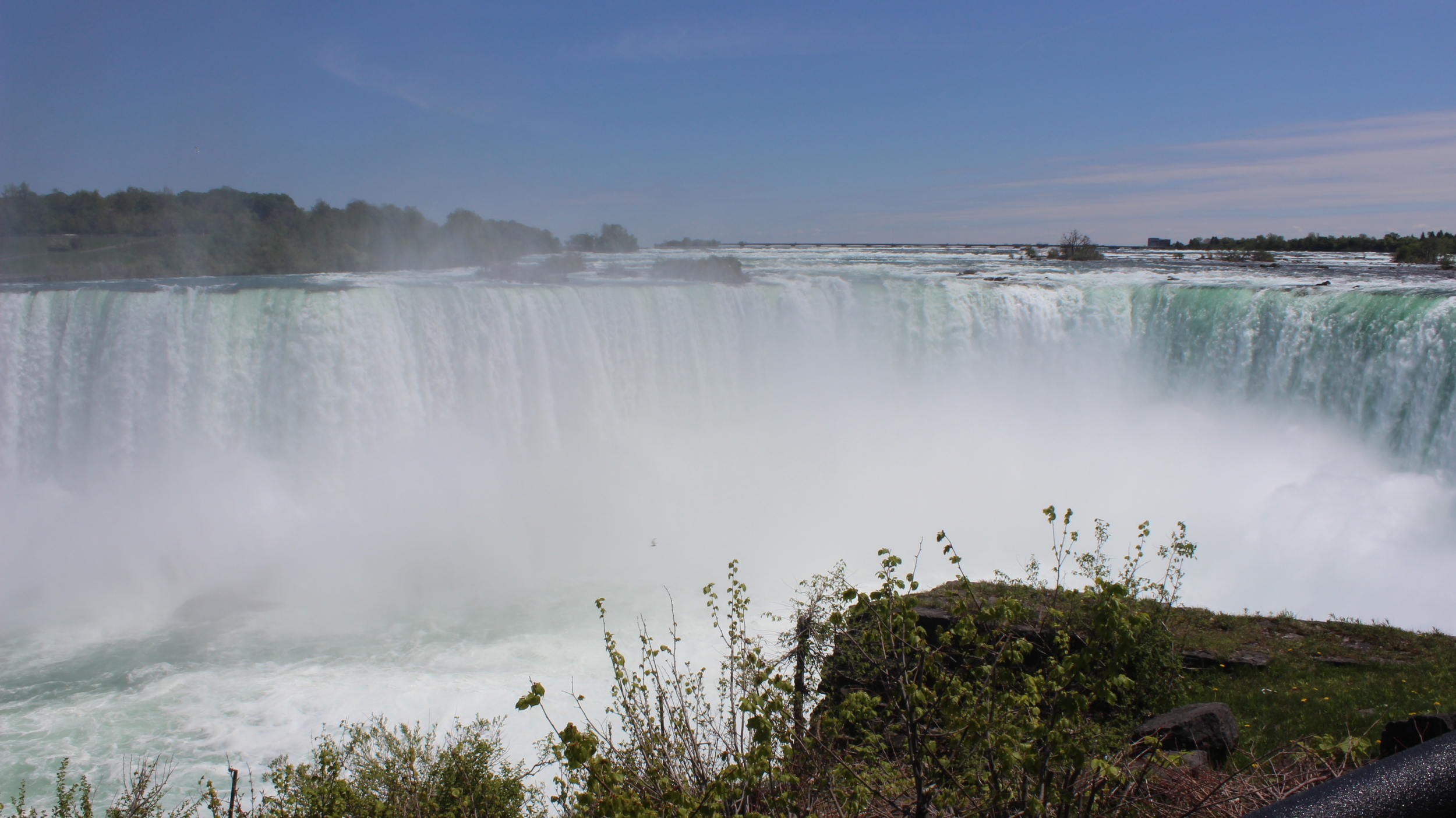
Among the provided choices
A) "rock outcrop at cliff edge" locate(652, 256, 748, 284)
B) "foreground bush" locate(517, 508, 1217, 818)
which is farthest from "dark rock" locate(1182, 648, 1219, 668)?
"rock outcrop at cliff edge" locate(652, 256, 748, 284)

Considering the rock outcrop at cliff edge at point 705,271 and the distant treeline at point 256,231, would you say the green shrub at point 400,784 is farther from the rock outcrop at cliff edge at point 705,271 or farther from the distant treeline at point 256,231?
the distant treeline at point 256,231

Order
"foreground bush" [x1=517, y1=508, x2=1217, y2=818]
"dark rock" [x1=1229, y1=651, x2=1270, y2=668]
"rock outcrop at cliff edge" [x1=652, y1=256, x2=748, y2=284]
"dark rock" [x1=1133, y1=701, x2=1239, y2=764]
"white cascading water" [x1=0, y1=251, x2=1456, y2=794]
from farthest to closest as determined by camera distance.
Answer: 1. "rock outcrop at cliff edge" [x1=652, y1=256, x2=748, y2=284]
2. "white cascading water" [x1=0, y1=251, x2=1456, y2=794]
3. "dark rock" [x1=1229, y1=651, x2=1270, y2=668]
4. "dark rock" [x1=1133, y1=701, x2=1239, y2=764]
5. "foreground bush" [x1=517, y1=508, x2=1217, y2=818]

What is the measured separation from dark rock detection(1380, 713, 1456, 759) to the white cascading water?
7895mm

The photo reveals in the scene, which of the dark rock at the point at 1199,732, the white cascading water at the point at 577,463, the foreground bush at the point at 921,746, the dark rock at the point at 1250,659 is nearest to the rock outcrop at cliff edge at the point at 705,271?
the white cascading water at the point at 577,463

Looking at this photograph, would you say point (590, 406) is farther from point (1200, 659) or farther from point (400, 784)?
point (1200, 659)

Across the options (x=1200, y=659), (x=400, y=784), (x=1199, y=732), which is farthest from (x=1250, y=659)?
(x=400, y=784)

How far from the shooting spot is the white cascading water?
1082 centimetres

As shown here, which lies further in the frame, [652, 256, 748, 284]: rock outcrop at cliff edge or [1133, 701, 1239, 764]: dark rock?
[652, 256, 748, 284]: rock outcrop at cliff edge

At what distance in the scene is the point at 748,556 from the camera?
47.1 ft

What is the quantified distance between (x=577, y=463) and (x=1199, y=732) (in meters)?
13.0

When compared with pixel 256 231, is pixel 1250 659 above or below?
below

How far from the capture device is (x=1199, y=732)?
558cm

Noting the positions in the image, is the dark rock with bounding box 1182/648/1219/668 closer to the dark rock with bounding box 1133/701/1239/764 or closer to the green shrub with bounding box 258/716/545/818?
the dark rock with bounding box 1133/701/1239/764

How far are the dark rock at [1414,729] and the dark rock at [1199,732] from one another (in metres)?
0.93
